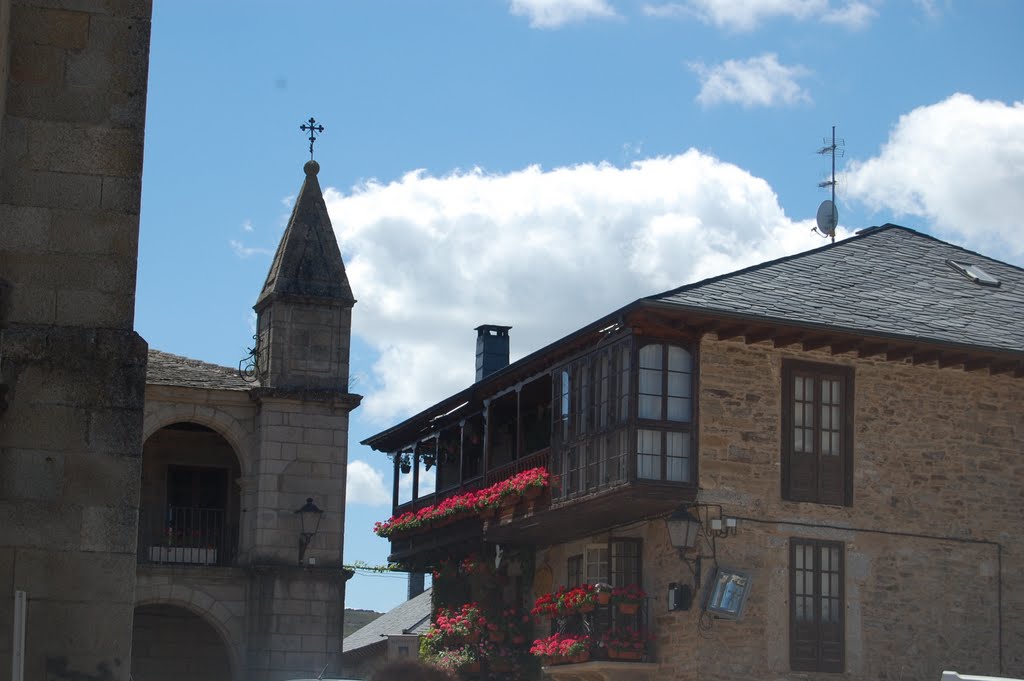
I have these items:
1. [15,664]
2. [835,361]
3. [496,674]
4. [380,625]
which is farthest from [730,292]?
[380,625]

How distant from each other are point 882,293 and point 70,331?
1571 cm

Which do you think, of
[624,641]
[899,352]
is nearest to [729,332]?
[899,352]

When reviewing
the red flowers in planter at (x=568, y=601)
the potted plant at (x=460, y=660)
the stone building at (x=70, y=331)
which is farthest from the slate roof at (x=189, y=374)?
the stone building at (x=70, y=331)

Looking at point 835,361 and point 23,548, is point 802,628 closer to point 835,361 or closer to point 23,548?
point 835,361

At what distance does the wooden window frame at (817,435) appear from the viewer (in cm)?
2211

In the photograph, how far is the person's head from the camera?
23094mm

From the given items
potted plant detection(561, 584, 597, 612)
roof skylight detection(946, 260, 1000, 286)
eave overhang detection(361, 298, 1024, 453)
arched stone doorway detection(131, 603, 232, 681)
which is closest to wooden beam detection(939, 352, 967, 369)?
eave overhang detection(361, 298, 1024, 453)

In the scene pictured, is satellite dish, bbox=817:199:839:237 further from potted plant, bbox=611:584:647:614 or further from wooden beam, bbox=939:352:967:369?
potted plant, bbox=611:584:647:614

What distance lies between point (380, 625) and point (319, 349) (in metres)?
18.5

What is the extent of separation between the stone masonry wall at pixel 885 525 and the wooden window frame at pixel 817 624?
0.09m

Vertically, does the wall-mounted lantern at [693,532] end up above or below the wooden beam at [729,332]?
below

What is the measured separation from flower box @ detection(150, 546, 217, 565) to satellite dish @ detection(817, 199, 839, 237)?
Answer: 37.3ft

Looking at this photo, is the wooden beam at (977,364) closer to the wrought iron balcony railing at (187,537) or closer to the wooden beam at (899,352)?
the wooden beam at (899,352)

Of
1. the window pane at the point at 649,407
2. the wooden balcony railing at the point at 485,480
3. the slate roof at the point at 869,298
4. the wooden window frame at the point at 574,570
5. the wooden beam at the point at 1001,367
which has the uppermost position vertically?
the slate roof at the point at 869,298
